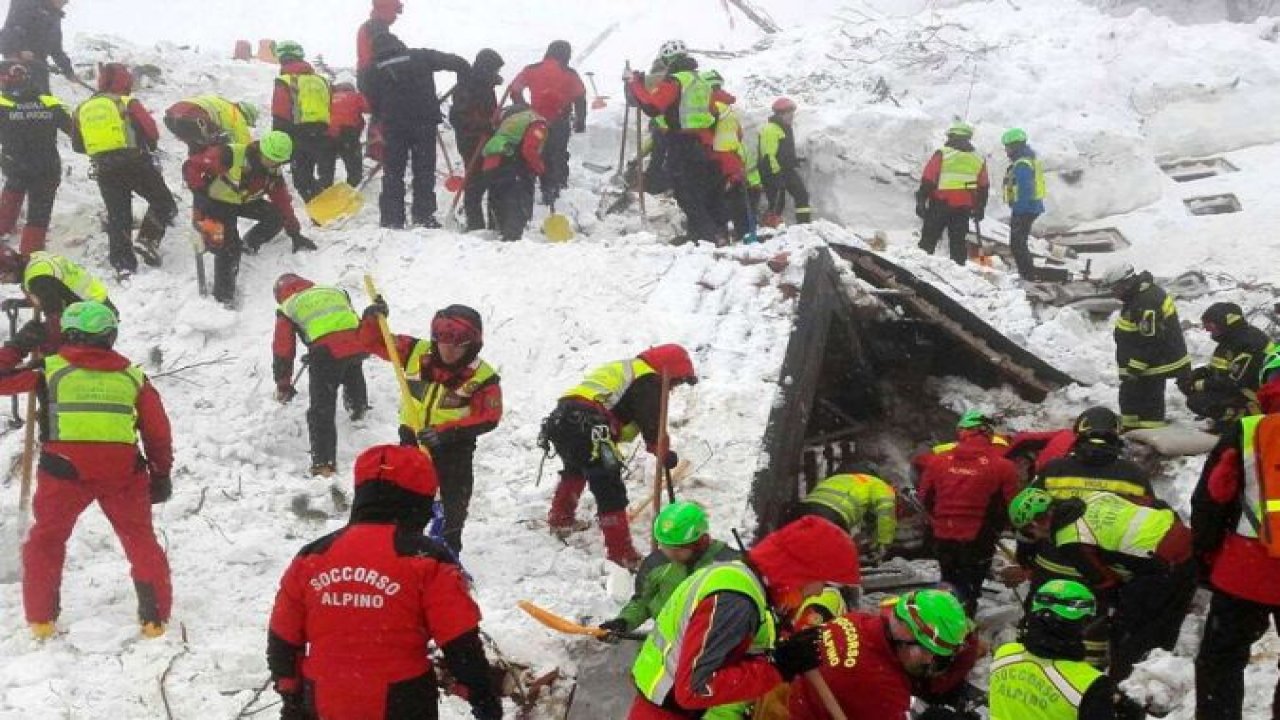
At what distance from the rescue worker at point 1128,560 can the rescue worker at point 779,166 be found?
7.60 metres

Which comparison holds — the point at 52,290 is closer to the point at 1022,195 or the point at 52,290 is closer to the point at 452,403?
the point at 452,403

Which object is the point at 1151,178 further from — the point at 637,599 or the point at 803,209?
the point at 637,599

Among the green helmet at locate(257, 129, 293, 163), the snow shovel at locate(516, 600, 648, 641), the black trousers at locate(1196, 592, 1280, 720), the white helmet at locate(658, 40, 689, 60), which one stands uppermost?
the white helmet at locate(658, 40, 689, 60)

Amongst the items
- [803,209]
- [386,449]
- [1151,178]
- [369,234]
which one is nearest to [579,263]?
[369,234]

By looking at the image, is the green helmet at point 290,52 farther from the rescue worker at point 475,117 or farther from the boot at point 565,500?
the boot at point 565,500

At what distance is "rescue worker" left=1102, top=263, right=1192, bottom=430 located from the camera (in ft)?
26.5

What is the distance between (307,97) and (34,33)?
3255mm

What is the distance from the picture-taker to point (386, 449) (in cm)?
383

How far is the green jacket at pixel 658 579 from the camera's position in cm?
478

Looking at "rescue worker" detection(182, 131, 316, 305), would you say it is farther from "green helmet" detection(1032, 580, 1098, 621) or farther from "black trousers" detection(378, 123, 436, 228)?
"green helmet" detection(1032, 580, 1098, 621)

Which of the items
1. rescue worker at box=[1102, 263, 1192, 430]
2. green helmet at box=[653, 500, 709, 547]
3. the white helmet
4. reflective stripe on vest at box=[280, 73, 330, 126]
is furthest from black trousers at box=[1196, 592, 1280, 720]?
reflective stripe on vest at box=[280, 73, 330, 126]

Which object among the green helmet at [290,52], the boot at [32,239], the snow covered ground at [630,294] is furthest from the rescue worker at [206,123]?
the boot at [32,239]

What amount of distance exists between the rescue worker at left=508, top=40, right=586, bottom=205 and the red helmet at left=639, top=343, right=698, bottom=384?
5365mm

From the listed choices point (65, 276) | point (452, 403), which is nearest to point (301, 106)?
point (65, 276)
